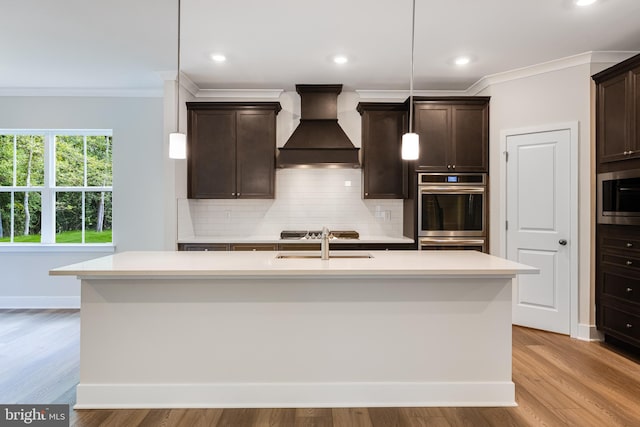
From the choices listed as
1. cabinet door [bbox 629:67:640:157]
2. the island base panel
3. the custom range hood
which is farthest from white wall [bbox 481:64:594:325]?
the island base panel

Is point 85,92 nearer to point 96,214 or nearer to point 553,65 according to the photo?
point 96,214

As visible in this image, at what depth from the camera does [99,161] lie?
4871 millimetres

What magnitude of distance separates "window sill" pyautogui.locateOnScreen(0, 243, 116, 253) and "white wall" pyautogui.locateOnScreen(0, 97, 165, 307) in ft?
0.16

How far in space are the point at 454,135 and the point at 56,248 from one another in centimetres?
489

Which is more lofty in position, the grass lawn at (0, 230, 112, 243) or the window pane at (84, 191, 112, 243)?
the window pane at (84, 191, 112, 243)

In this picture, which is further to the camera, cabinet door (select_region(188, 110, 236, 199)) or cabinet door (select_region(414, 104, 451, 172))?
cabinet door (select_region(188, 110, 236, 199))

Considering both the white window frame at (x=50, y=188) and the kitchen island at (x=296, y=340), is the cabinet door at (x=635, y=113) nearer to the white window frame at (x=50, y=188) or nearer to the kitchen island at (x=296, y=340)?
the kitchen island at (x=296, y=340)

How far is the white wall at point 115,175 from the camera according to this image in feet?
15.5

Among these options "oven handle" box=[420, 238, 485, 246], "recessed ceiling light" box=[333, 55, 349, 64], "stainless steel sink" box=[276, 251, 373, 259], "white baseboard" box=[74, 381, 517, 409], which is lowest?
"white baseboard" box=[74, 381, 517, 409]

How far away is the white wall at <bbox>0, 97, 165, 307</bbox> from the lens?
4734mm

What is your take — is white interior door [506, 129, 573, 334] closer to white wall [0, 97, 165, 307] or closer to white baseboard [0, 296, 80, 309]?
white wall [0, 97, 165, 307]

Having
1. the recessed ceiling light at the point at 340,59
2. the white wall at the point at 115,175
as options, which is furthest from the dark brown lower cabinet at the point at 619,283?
the white wall at the point at 115,175

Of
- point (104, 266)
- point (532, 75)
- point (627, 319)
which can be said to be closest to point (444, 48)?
point (532, 75)

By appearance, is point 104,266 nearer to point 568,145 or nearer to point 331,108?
point 331,108
